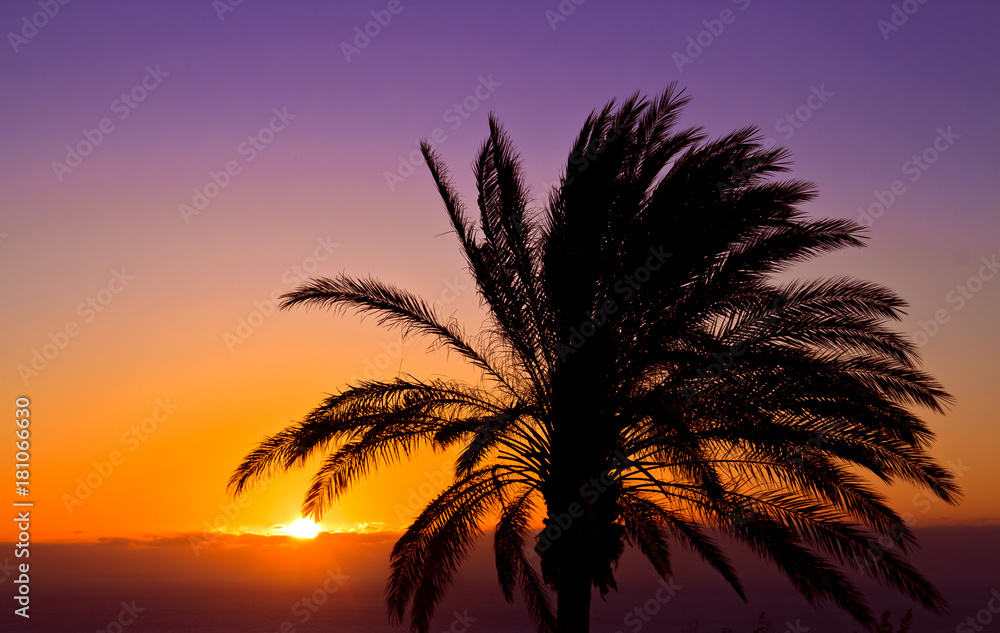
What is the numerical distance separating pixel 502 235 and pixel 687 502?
14.7 ft

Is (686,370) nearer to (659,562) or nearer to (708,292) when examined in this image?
(708,292)

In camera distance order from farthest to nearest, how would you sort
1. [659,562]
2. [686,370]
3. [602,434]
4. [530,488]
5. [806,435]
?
[659,562], [530,488], [602,434], [686,370], [806,435]

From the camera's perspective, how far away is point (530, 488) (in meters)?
12.8

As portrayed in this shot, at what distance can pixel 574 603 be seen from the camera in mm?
12125

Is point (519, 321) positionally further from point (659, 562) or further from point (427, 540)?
point (659, 562)

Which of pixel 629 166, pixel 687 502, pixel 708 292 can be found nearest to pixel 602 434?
pixel 687 502

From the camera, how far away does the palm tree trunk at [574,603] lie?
1207cm

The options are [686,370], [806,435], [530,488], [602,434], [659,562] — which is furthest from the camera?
[659,562]

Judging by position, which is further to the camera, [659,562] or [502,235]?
[659,562]

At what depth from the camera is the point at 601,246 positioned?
37.5 feet

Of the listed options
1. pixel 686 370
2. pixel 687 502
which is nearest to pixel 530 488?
pixel 687 502

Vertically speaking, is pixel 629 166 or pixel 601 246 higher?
pixel 629 166

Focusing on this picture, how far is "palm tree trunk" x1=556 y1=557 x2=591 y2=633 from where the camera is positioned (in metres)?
12.1

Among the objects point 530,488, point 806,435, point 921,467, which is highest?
point 530,488
